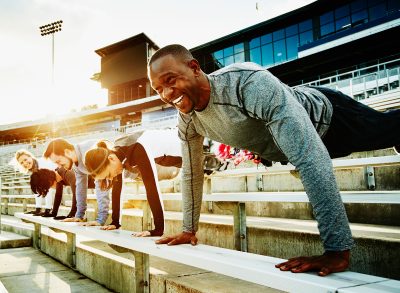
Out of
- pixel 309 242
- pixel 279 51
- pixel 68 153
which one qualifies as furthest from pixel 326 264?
pixel 279 51

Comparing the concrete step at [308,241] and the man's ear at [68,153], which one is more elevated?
the man's ear at [68,153]

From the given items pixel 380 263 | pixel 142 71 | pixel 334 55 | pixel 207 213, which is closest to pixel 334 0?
pixel 334 55

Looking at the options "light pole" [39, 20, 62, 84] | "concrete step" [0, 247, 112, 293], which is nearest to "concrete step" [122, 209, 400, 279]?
"concrete step" [0, 247, 112, 293]

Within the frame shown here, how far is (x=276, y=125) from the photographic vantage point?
3.67 ft

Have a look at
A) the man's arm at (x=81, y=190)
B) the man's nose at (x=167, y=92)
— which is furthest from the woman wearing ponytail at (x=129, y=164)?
the man's nose at (x=167, y=92)

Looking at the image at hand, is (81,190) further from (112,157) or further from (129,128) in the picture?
(129,128)

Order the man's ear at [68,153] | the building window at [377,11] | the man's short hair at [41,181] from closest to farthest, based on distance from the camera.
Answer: the man's ear at [68,153] < the man's short hair at [41,181] < the building window at [377,11]

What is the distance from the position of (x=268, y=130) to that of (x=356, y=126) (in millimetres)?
667

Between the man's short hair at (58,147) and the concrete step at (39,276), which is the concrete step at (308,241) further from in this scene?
the man's short hair at (58,147)

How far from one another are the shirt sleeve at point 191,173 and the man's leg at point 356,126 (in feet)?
2.27

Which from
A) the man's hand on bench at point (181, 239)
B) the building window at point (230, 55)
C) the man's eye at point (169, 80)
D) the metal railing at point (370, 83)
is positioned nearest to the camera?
the man's eye at point (169, 80)

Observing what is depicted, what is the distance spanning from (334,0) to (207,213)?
21.7 m

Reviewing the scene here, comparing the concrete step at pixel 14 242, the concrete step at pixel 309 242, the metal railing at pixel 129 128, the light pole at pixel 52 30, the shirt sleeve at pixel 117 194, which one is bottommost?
the concrete step at pixel 14 242

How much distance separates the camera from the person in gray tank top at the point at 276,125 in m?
0.99
